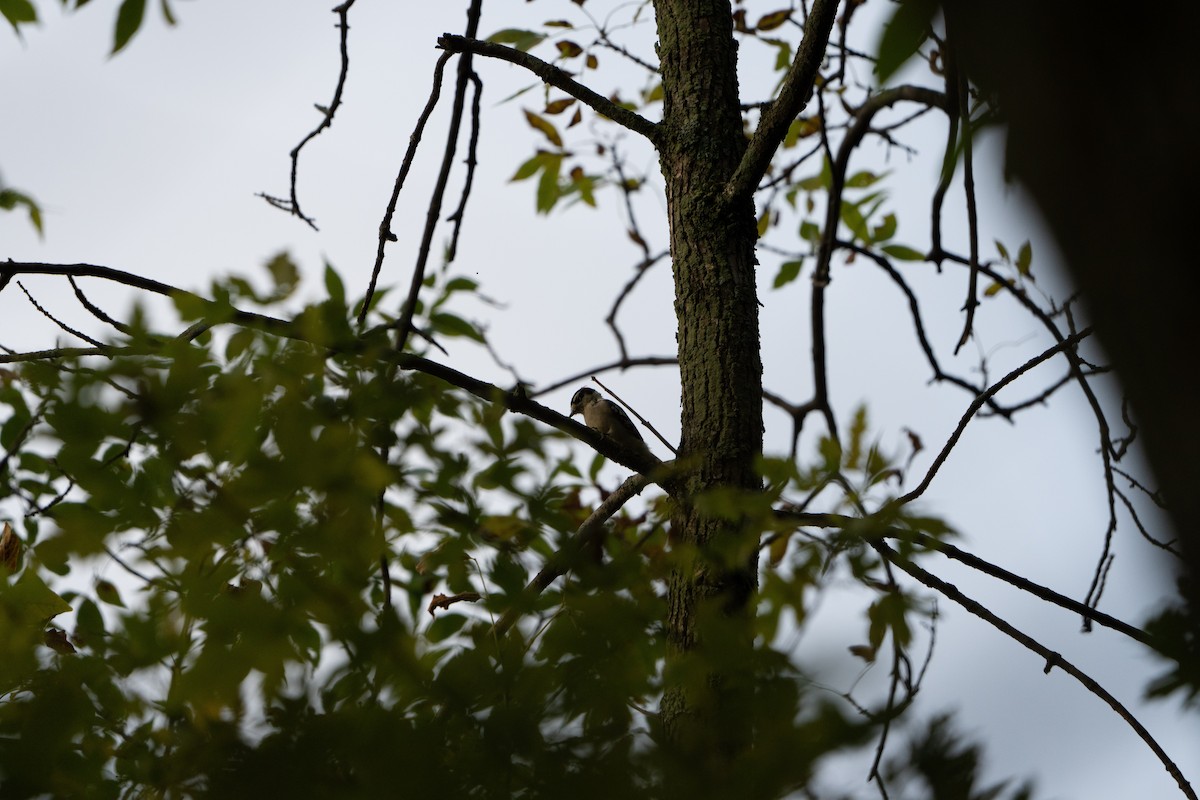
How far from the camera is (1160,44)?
0.72 meters

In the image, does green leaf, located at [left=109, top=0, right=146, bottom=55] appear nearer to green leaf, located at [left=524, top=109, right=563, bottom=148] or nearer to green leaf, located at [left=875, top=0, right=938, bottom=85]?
green leaf, located at [left=875, top=0, right=938, bottom=85]

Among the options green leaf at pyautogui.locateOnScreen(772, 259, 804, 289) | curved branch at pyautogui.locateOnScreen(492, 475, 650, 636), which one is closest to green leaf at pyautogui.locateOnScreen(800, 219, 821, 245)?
green leaf at pyautogui.locateOnScreen(772, 259, 804, 289)

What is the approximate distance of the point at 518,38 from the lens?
323 cm

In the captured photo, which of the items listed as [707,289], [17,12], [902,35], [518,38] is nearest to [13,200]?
[17,12]

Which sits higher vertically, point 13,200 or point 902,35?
point 13,200

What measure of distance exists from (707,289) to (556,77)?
0.73m

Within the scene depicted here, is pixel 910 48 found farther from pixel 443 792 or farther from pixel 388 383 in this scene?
pixel 443 792

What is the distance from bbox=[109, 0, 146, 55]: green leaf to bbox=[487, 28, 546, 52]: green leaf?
1.73 meters

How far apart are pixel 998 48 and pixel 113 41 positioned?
53.9 inches

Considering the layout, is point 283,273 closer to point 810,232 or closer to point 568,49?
point 568,49

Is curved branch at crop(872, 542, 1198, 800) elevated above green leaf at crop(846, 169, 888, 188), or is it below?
below

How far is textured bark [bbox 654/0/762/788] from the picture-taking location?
2248 mm

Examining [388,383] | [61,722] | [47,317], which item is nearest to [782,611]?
[388,383]

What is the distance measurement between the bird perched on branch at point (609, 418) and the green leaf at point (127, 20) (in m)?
4.06
